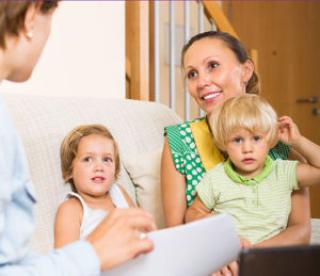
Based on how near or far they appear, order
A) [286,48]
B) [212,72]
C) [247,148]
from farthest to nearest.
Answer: [286,48], [212,72], [247,148]

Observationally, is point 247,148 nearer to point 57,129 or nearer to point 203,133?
point 203,133

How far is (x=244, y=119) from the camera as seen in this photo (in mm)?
1366

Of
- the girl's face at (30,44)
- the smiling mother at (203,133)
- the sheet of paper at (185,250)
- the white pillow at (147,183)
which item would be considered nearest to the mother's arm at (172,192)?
the smiling mother at (203,133)

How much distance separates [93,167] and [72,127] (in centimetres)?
18

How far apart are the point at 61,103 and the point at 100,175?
0.30 meters

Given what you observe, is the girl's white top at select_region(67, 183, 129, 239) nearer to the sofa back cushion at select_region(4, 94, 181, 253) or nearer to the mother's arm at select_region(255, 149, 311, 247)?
the sofa back cushion at select_region(4, 94, 181, 253)

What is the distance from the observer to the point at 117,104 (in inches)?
69.6

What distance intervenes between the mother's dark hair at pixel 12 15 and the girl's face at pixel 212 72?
0.89m

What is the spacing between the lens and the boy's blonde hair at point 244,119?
137cm

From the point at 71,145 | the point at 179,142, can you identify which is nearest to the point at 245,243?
the point at 179,142

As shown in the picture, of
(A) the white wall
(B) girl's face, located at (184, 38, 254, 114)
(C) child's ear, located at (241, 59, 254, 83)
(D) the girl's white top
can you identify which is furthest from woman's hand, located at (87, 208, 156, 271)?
(A) the white wall

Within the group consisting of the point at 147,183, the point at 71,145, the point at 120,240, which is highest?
the point at 71,145

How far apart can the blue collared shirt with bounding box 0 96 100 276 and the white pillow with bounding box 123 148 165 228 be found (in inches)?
33.3

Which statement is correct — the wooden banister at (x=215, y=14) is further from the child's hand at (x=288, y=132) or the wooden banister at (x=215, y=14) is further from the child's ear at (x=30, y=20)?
the child's ear at (x=30, y=20)
